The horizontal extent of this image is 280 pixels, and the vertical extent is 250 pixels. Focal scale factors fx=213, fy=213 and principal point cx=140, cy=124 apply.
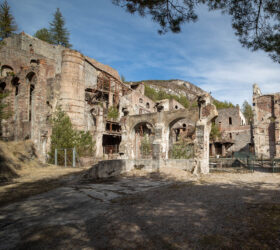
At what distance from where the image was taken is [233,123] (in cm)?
3675

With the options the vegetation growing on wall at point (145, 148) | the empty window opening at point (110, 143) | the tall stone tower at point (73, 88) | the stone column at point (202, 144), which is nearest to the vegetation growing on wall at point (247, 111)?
the empty window opening at point (110, 143)

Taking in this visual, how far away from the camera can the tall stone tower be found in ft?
78.3

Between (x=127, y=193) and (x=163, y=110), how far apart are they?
9.42 meters

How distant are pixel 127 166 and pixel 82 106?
1528 centimetres

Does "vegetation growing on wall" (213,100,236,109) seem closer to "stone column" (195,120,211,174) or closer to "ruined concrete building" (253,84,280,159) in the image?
"ruined concrete building" (253,84,280,159)

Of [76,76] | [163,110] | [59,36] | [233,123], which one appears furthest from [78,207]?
[59,36]

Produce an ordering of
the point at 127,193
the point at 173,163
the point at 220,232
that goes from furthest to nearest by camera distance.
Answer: the point at 173,163 < the point at 127,193 < the point at 220,232

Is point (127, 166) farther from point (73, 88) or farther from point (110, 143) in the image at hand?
point (110, 143)

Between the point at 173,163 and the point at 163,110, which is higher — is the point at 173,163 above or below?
below

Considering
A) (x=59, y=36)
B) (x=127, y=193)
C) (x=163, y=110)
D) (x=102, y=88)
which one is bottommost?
(x=127, y=193)

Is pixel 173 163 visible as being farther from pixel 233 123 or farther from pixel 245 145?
pixel 233 123

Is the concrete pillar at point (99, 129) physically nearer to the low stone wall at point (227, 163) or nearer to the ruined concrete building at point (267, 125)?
the low stone wall at point (227, 163)

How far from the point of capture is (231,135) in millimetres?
35812

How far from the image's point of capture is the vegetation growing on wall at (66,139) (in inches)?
760
